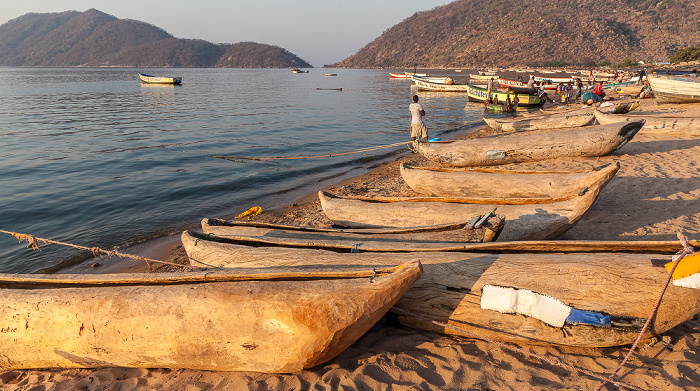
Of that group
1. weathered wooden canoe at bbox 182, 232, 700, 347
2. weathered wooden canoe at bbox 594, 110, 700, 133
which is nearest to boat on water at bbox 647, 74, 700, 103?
weathered wooden canoe at bbox 594, 110, 700, 133

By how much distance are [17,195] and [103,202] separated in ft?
10.0

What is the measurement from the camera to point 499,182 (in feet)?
23.4

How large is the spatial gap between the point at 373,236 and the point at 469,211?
1793mm

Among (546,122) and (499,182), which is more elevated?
(546,122)

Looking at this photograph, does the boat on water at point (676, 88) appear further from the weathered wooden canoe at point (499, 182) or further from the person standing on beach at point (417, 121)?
the weathered wooden canoe at point (499, 182)

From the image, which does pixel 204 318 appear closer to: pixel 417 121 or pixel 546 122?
pixel 417 121

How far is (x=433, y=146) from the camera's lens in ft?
37.0

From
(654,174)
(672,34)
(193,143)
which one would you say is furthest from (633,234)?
(672,34)

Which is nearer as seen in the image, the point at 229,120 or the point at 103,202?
the point at 103,202

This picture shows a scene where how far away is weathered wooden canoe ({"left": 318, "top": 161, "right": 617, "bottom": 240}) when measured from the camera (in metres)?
5.14

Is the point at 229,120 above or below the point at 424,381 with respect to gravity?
above

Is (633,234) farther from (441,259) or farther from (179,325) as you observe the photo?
(179,325)

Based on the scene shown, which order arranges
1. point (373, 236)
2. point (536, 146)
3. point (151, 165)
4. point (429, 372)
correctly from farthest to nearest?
point (151, 165) < point (536, 146) < point (373, 236) < point (429, 372)

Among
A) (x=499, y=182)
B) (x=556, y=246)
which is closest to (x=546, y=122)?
(x=499, y=182)
